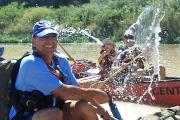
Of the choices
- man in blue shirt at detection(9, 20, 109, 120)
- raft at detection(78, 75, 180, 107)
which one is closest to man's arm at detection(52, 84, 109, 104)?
man in blue shirt at detection(9, 20, 109, 120)

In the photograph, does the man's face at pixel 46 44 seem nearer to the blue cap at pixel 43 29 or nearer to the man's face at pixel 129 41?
the blue cap at pixel 43 29

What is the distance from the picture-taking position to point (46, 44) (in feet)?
13.3

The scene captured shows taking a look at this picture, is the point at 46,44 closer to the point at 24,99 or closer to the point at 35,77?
the point at 35,77

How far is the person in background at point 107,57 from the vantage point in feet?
34.7

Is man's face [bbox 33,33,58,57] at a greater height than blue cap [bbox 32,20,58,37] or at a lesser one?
lesser

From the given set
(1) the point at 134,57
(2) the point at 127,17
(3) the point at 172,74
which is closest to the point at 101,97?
(1) the point at 134,57

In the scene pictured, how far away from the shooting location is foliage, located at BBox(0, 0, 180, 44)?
39938mm

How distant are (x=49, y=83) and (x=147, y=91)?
685 cm

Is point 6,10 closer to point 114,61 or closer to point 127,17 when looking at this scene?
point 127,17

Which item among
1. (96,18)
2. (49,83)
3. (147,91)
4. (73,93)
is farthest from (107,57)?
(96,18)

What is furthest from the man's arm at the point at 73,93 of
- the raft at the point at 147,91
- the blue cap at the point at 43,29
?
the raft at the point at 147,91

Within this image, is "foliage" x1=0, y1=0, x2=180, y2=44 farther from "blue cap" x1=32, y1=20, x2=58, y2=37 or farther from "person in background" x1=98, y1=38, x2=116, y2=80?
"blue cap" x1=32, y1=20, x2=58, y2=37

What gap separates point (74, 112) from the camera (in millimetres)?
A: 4172

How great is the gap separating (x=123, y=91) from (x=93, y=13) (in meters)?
43.5
